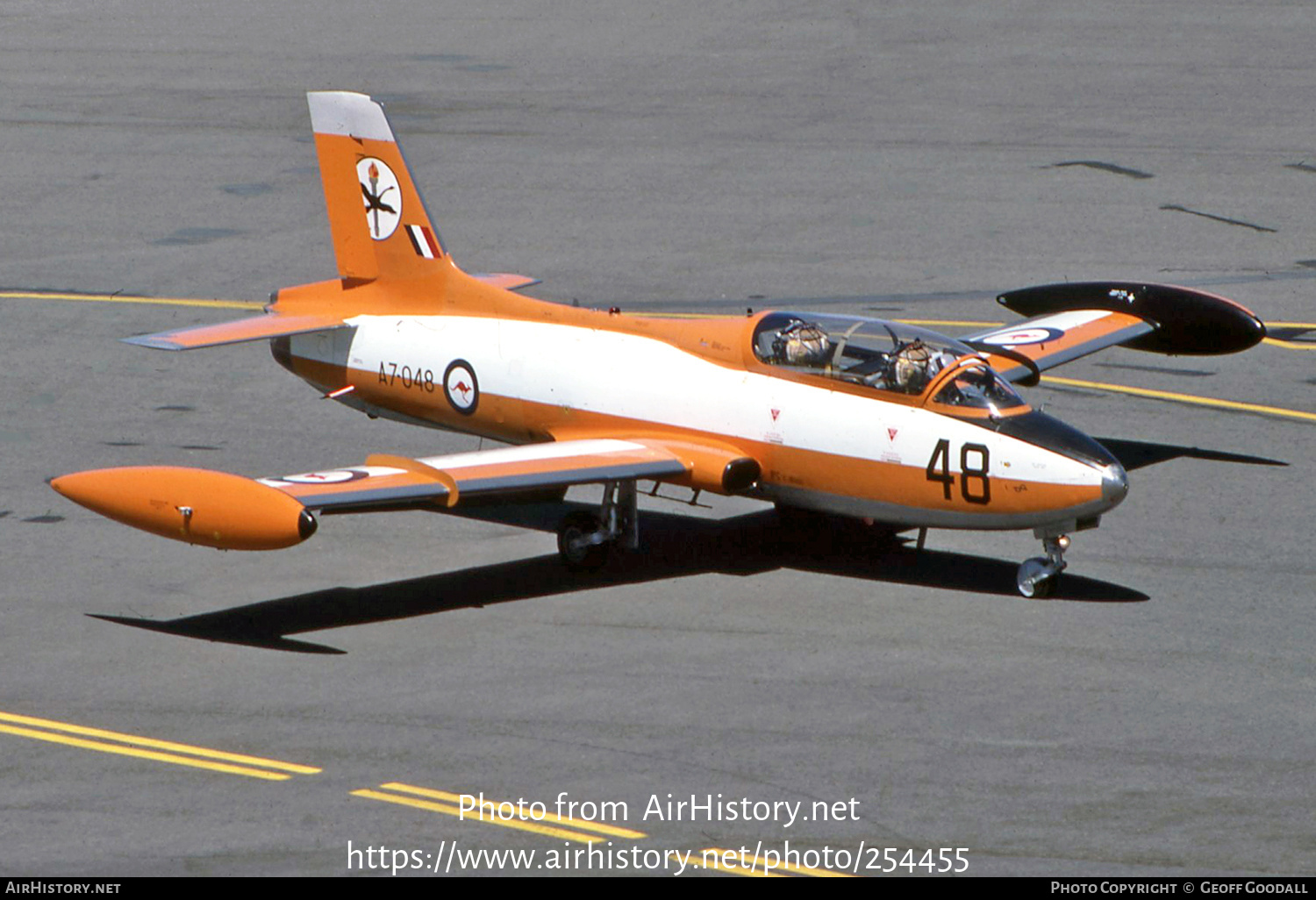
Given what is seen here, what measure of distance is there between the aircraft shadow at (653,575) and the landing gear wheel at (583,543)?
136 millimetres

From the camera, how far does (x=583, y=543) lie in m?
20.7

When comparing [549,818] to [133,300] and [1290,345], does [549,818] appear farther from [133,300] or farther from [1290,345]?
[133,300]

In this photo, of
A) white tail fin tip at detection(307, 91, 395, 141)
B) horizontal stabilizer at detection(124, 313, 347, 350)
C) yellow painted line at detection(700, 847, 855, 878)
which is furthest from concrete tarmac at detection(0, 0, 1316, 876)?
white tail fin tip at detection(307, 91, 395, 141)

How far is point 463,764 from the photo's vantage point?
16094 mm

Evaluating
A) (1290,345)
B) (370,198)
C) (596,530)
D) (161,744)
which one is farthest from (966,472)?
(1290,345)

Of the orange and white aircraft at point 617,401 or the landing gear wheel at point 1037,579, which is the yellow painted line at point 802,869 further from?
the landing gear wheel at point 1037,579

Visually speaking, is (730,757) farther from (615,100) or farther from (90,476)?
(615,100)

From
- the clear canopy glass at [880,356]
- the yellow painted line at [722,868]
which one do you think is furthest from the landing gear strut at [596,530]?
the yellow painted line at [722,868]

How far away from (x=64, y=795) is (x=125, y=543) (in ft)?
21.4

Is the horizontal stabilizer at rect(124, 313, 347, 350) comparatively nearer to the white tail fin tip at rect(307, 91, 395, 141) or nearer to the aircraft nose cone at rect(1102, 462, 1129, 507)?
the white tail fin tip at rect(307, 91, 395, 141)

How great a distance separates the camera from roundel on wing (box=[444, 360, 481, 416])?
74.0ft

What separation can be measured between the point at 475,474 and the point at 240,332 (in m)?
4.79

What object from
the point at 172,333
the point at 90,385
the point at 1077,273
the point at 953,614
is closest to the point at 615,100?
the point at 1077,273

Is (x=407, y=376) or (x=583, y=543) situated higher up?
(x=407, y=376)
